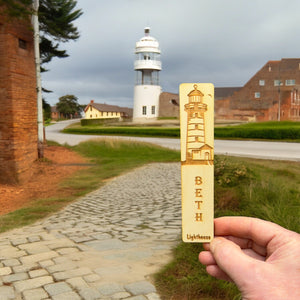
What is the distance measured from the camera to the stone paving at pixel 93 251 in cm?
337

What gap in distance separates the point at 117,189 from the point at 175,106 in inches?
1509

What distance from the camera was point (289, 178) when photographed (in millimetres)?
9922

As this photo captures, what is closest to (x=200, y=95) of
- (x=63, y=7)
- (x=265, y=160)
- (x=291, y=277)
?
(x=291, y=277)

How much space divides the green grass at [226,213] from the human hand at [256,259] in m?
1.74

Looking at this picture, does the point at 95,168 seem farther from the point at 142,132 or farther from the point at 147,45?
the point at 147,45

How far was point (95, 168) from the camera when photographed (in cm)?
1369

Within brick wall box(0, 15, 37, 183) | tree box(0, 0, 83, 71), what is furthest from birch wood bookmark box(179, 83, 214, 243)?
tree box(0, 0, 83, 71)

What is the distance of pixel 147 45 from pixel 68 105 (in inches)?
1812

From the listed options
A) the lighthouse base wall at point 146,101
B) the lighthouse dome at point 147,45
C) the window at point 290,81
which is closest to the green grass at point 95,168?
the lighthouse base wall at point 146,101

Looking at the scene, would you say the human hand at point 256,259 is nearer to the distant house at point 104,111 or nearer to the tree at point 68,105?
the distant house at point 104,111

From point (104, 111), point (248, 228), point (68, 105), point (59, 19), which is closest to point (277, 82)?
point (59, 19)

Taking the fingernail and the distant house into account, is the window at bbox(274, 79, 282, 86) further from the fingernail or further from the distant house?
the fingernail

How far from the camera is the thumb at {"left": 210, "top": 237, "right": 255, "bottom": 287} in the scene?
1.37 meters

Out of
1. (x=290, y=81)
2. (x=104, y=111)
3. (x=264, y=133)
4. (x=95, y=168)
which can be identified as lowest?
(x=95, y=168)
